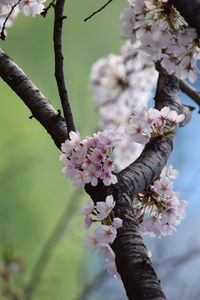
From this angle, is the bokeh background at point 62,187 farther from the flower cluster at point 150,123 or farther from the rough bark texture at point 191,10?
the rough bark texture at point 191,10

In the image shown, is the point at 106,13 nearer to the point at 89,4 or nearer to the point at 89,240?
the point at 89,4

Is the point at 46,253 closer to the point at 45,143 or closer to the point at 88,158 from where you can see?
the point at 88,158

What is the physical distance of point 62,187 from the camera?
339 cm

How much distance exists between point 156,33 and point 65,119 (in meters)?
0.27

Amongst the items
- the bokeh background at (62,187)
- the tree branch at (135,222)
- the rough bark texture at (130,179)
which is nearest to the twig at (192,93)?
the bokeh background at (62,187)

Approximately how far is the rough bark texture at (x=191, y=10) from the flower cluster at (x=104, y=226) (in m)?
0.34

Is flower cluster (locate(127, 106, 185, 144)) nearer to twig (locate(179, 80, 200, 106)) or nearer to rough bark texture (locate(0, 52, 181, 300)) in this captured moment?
rough bark texture (locate(0, 52, 181, 300))

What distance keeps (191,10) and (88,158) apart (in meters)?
0.38

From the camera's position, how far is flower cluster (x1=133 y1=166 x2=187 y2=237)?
3.75 ft

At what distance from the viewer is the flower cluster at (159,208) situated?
114 cm

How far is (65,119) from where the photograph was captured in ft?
3.65

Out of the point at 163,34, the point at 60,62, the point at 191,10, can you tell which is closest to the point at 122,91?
the point at 60,62

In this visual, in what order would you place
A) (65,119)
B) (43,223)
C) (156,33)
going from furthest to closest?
1. (43,223)
2. (65,119)
3. (156,33)

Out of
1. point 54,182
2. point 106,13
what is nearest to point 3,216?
point 54,182
